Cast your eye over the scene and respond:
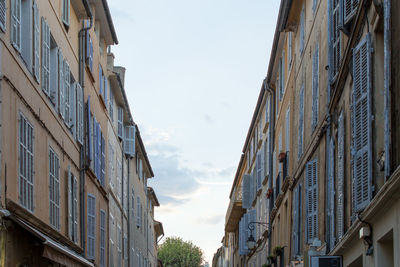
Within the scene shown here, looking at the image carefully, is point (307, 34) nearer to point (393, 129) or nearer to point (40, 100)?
point (40, 100)

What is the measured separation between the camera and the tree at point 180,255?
97812mm

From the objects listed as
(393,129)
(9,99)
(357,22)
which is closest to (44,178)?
(9,99)

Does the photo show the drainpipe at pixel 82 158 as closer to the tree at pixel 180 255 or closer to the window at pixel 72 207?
the window at pixel 72 207

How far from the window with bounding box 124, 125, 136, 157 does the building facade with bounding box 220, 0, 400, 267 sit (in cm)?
786

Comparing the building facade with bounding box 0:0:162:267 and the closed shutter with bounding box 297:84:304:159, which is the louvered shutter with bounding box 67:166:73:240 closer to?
the building facade with bounding box 0:0:162:267

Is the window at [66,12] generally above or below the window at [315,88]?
above

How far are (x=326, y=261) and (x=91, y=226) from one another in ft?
35.1

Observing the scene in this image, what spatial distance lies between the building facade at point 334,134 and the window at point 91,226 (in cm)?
552

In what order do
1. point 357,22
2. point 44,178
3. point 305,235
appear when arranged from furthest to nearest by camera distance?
1. point 305,235
2. point 44,178
3. point 357,22

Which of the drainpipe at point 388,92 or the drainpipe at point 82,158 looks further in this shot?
the drainpipe at point 82,158

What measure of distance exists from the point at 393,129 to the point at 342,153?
4.39 m

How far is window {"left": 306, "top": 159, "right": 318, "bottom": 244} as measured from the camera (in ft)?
61.5

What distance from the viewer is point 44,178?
17.2 metres

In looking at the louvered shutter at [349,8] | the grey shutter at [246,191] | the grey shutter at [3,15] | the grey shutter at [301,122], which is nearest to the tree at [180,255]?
the grey shutter at [246,191]
